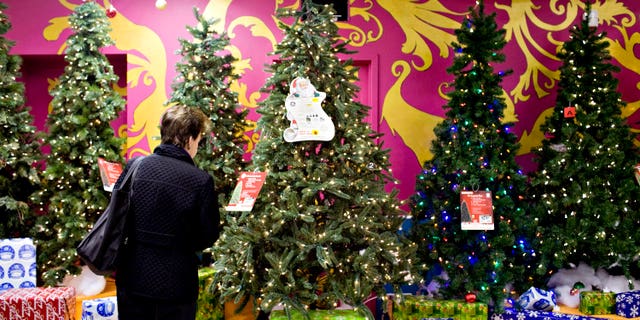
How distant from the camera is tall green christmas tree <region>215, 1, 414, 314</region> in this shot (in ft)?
12.6

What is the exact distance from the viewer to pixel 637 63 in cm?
566

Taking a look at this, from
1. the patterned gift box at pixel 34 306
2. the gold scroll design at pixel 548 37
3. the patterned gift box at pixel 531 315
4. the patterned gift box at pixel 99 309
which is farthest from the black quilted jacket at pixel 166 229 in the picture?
the gold scroll design at pixel 548 37

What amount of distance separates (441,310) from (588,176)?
1.67 metres

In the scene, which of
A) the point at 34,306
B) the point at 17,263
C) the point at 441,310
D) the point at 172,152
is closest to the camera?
the point at 172,152

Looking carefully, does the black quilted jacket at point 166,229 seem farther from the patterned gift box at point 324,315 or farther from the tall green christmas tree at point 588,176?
the tall green christmas tree at point 588,176

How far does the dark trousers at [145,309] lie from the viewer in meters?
2.46

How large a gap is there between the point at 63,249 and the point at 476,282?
3349 millimetres

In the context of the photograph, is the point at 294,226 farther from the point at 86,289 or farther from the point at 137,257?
the point at 86,289

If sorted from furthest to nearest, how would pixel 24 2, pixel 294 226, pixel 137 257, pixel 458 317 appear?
pixel 24 2 → pixel 458 317 → pixel 294 226 → pixel 137 257

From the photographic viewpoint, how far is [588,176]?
15.9ft

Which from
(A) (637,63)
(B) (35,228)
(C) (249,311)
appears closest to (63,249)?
(B) (35,228)

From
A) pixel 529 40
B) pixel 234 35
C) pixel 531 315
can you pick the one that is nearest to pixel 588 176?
pixel 531 315

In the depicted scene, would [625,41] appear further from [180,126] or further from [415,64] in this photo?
[180,126]

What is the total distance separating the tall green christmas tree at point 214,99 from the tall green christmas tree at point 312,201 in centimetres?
77
